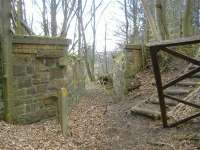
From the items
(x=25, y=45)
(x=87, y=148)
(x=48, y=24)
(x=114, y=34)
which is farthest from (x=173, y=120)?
(x=114, y=34)

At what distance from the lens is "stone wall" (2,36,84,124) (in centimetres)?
702

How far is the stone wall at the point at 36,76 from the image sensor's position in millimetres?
7016

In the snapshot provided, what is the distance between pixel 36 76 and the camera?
290 inches

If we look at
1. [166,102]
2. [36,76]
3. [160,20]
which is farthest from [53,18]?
[166,102]

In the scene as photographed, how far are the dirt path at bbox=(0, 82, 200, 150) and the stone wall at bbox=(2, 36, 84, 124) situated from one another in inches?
14.3

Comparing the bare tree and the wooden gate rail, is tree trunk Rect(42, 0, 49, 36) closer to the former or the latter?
the bare tree

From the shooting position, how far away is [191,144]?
5293mm

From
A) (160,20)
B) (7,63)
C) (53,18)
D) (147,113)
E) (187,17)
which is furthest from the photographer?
(53,18)

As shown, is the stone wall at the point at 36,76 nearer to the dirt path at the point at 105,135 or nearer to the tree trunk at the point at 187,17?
the dirt path at the point at 105,135

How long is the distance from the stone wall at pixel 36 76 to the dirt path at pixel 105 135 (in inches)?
14.3

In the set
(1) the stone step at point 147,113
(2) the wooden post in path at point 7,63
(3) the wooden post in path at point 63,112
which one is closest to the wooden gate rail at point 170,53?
(1) the stone step at point 147,113

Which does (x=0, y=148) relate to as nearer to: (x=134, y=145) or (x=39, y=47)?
(x=134, y=145)

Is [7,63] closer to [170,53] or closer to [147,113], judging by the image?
[147,113]

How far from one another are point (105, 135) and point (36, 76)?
87.6 inches
